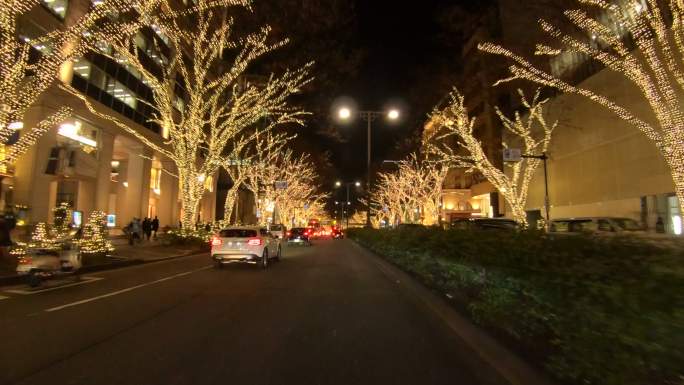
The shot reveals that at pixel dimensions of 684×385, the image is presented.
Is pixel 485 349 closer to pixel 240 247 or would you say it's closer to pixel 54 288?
pixel 54 288

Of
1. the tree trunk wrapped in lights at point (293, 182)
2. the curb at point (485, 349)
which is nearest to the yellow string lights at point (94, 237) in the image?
the curb at point (485, 349)

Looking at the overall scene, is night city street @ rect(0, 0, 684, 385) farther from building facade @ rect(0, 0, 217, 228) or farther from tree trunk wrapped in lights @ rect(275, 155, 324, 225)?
tree trunk wrapped in lights @ rect(275, 155, 324, 225)

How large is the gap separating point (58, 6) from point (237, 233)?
1548cm

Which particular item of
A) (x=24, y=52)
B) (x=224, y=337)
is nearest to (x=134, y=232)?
(x=24, y=52)

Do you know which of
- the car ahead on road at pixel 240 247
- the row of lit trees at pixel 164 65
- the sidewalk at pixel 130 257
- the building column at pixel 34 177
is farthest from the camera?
the building column at pixel 34 177

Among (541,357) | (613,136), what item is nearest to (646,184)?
(613,136)

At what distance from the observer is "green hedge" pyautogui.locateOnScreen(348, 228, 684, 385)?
341cm

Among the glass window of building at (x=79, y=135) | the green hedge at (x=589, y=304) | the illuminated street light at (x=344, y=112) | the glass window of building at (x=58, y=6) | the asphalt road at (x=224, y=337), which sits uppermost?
the glass window of building at (x=58, y=6)

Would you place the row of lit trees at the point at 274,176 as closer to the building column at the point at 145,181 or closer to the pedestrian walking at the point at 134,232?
the building column at the point at 145,181

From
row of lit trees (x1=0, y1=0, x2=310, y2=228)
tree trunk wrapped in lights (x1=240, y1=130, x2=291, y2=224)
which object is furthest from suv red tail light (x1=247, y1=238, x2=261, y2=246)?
tree trunk wrapped in lights (x1=240, y1=130, x2=291, y2=224)

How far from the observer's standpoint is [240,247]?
16969mm

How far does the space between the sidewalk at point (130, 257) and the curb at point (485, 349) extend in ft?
33.5

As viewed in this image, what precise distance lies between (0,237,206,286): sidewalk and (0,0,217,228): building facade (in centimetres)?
385

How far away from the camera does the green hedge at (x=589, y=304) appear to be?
3408 millimetres
